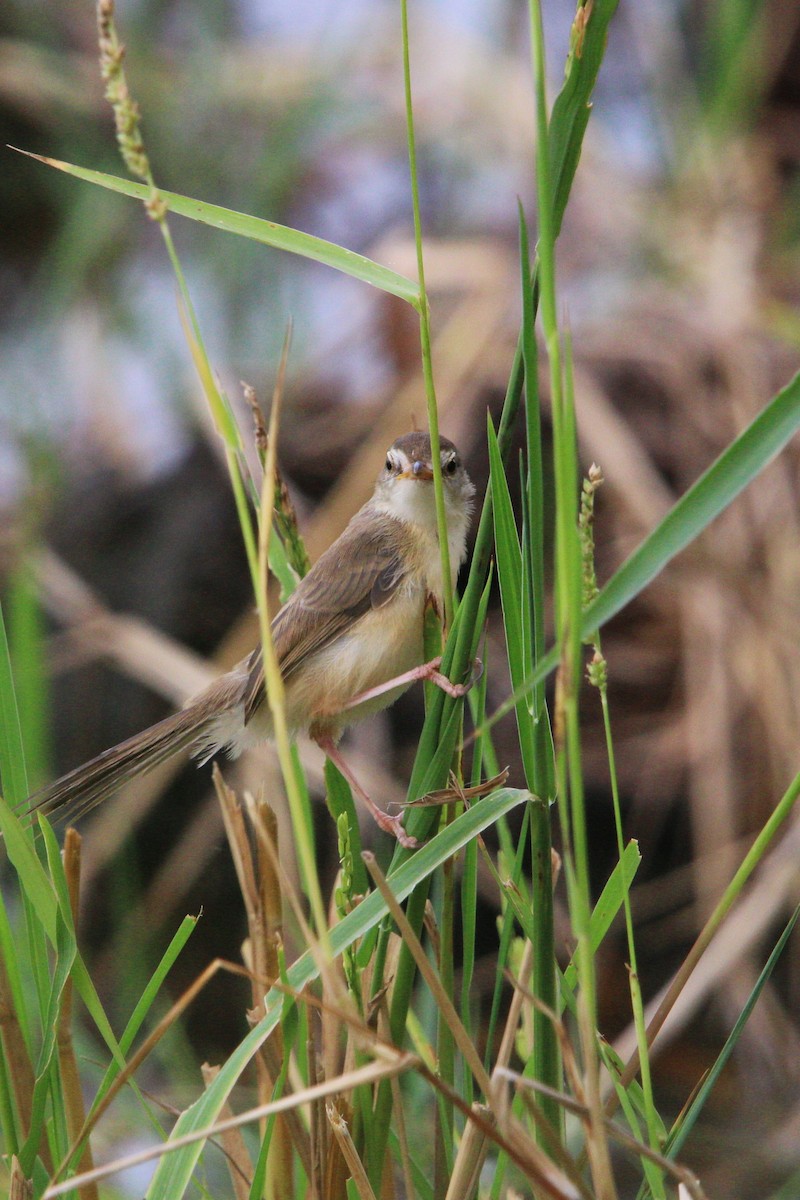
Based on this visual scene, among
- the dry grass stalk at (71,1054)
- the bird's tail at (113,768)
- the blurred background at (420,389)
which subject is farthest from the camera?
the blurred background at (420,389)

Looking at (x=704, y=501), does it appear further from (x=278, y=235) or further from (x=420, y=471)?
(x=420, y=471)

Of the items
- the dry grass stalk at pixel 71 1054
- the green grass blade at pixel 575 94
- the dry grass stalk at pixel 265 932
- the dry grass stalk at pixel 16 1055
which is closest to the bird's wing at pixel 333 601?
the dry grass stalk at pixel 265 932

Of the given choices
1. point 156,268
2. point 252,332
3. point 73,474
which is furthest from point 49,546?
point 156,268

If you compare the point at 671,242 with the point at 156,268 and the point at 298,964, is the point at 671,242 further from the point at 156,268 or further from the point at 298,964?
the point at 298,964

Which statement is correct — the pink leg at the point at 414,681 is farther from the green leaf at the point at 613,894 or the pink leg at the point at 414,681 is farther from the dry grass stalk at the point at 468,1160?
the dry grass stalk at the point at 468,1160

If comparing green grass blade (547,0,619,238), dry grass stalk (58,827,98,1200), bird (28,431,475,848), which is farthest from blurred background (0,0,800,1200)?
green grass blade (547,0,619,238)
